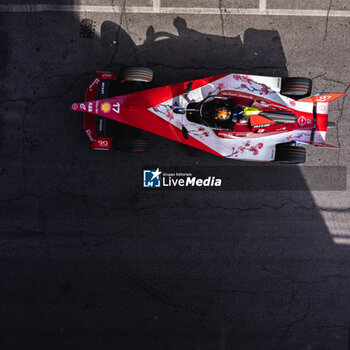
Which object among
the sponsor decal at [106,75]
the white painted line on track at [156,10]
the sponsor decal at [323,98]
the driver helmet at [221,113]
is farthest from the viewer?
the white painted line on track at [156,10]

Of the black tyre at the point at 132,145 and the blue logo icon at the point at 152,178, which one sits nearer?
the black tyre at the point at 132,145

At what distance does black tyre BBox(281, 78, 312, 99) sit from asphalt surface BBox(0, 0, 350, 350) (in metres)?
0.82

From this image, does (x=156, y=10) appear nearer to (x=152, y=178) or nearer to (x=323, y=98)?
(x=152, y=178)

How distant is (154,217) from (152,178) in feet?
2.62

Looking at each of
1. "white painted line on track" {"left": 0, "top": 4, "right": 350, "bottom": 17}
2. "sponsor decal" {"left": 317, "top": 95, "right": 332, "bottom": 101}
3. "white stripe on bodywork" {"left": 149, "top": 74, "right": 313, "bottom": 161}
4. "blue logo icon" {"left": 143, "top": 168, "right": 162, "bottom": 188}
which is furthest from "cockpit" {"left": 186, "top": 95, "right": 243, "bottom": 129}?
"white painted line on track" {"left": 0, "top": 4, "right": 350, "bottom": 17}

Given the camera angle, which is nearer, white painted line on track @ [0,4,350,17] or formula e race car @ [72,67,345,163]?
formula e race car @ [72,67,345,163]

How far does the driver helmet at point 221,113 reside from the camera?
4.17 meters

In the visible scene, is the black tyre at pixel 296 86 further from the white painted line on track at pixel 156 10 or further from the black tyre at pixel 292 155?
the white painted line on track at pixel 156 10

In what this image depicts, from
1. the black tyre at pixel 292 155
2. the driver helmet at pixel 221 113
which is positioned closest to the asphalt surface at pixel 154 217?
the black tyre at pixel 292 155

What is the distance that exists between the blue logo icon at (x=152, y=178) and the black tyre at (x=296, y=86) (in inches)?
111

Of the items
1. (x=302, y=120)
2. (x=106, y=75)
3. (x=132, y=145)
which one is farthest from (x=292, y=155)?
(x=106, y=75)

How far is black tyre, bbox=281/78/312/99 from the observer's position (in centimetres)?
441

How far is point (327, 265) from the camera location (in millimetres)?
5199

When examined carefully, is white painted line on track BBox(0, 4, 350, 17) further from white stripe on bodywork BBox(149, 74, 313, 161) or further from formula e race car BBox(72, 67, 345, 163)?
white stripe on bodywork BBox(149, 74, 313, 161)
